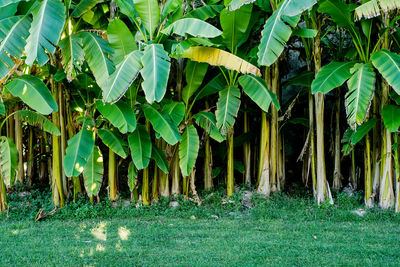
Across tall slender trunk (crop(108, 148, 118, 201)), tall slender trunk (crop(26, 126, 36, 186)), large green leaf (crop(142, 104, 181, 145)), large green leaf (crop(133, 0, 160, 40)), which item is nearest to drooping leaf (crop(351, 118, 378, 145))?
large green leaf (crop(142, 104, 181, 145))

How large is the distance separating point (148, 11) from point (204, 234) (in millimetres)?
3215

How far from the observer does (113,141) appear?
6832mm

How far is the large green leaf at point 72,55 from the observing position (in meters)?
6.13

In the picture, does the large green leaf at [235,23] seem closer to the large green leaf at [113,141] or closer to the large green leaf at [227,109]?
the large green leaf at [227,109]

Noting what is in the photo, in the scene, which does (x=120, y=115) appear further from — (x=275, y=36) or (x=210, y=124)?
(x=275, y=36)

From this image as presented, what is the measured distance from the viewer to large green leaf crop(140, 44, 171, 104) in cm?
530

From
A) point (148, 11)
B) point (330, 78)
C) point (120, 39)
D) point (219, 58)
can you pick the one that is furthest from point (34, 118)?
point (330, 78)

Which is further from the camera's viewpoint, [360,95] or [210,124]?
[210,124]

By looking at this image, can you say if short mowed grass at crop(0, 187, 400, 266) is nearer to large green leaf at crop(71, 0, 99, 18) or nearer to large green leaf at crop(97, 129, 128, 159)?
large green leaf at crop(97, 129, 128, 159)

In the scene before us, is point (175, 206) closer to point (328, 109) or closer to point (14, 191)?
point (14, 191)

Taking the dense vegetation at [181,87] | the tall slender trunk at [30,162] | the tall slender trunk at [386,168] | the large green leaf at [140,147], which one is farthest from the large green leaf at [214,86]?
the tall slender trunk at [30,162]

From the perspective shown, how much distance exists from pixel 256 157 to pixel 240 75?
7.49 feet

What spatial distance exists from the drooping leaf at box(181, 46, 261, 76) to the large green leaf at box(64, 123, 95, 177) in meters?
1.85

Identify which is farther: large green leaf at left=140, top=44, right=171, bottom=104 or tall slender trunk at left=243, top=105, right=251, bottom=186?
tall slender trunk at left=243, top=105, right=251, bottom=186
